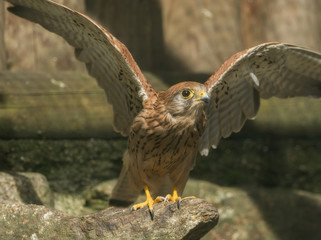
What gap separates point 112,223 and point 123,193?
1114 millimetres

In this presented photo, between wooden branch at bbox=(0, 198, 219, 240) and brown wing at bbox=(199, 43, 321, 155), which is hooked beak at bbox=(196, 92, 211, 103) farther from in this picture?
wooden branch at bbox=(0, 198, 219, 240)

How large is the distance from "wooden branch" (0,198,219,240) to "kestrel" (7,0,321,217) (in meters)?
0.15

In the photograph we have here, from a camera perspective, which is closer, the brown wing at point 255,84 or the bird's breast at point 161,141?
the bird's breast at point 161,141

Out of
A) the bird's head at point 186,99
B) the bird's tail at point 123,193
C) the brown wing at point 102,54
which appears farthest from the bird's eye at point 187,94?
the bird's tail at point 123,193

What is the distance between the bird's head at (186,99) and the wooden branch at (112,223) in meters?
0.68

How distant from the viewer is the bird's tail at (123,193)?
14.8 ft

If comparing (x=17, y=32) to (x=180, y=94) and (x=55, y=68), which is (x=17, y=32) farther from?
(x=180, y=94)

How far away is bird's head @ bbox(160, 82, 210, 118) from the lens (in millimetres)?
3799

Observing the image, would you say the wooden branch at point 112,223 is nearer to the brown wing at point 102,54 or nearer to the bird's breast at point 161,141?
the bird's breast at point 161,141

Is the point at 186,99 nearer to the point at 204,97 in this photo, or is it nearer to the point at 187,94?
the point at 187,94

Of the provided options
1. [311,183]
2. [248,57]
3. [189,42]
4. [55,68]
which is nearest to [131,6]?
[189,42]

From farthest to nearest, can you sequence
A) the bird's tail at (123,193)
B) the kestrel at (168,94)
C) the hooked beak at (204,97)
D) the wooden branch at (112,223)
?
the bird's tail at (123,193) < the kestrel at (168,94) < the hooked beak at (204,97) < the wooden branch at (112,223)

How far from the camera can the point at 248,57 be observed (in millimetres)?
4184

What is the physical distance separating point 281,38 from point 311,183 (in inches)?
65.6
